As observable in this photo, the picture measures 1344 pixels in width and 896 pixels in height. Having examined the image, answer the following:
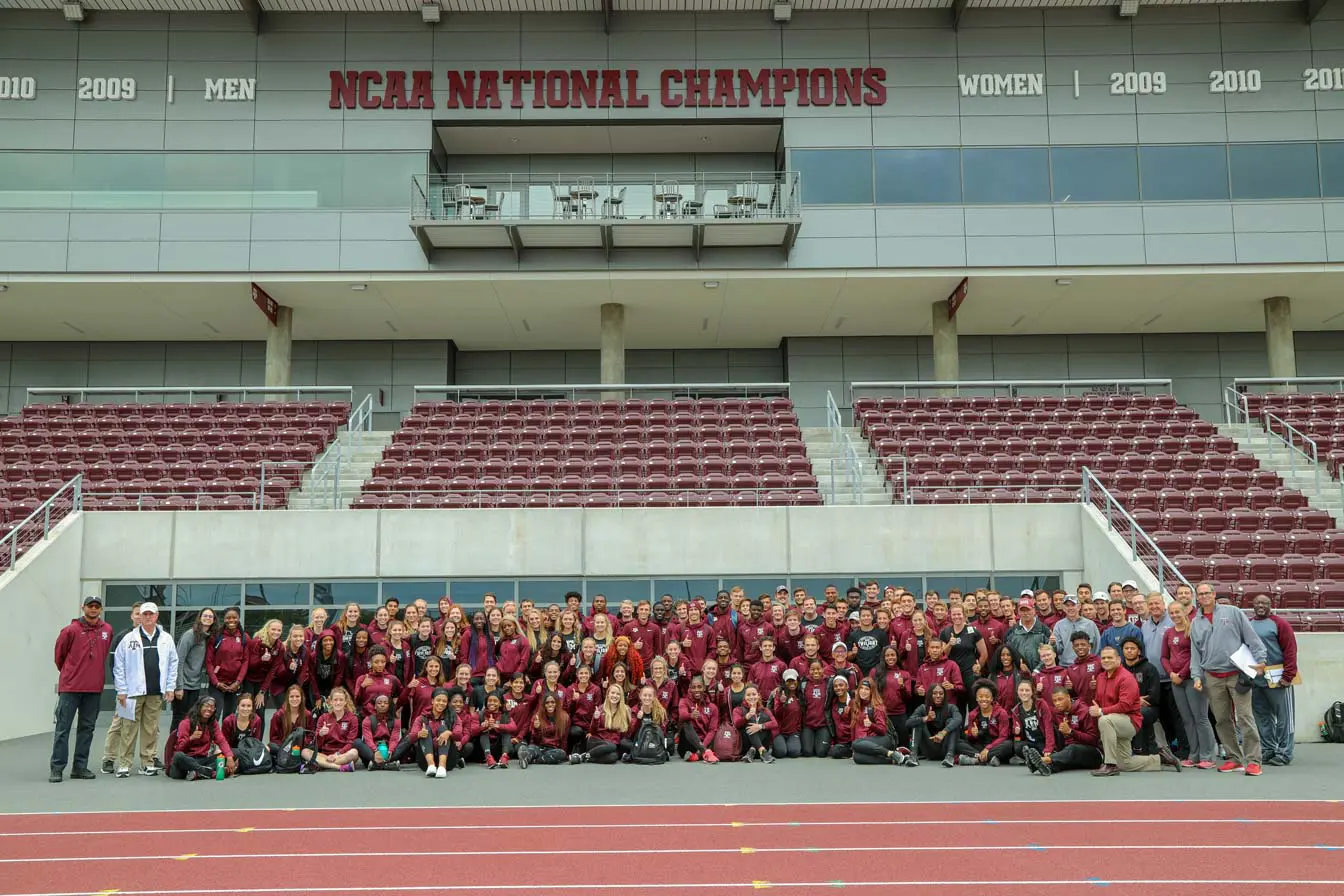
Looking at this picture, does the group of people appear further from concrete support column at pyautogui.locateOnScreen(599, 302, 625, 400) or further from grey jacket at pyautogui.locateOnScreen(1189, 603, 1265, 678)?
concrete support column at pyautogui.locateOnScreen(599, 302, 625, 400)

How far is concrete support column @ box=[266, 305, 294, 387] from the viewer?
2534cm

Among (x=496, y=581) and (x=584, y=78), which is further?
(x=584, y=78)

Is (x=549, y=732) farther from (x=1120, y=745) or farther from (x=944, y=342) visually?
(x=944, y=342)

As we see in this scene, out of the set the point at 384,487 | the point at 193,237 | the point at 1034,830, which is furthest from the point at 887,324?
the point at 1034,830

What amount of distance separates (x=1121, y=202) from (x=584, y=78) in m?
11.4

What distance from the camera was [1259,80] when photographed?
2433cm

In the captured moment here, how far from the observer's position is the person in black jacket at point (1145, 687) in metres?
10.9

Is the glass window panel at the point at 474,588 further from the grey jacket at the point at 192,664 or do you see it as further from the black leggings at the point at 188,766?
the black leggings at the point at 188,766

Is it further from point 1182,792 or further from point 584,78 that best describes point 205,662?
point 584,78

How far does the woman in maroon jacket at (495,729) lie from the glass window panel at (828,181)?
15496 mm

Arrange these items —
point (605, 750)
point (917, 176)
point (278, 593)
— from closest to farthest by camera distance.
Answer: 1. point (605, 750)
2. point (278, 593)
3. point (917, 176)

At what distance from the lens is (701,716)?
11828mm

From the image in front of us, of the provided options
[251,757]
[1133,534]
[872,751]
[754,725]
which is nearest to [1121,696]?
[872,751]

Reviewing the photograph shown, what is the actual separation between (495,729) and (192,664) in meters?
3.10
